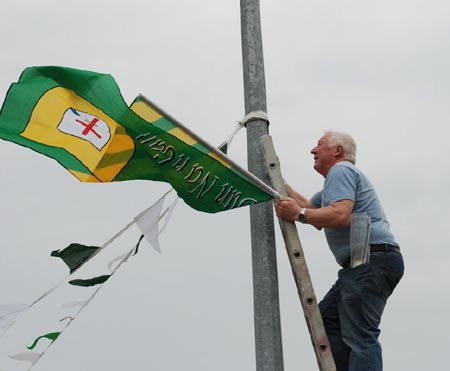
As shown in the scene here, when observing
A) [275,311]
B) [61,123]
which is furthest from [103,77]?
[275,311]

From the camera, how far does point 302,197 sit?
5605 mm

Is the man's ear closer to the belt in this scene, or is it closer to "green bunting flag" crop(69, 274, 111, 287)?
the belt

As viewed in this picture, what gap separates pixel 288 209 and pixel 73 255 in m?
1.37

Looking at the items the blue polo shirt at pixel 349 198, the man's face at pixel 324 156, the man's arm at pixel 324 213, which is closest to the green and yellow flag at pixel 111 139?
the man's arm at pixel 324 213

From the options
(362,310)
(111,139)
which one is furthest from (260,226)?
(111,139)

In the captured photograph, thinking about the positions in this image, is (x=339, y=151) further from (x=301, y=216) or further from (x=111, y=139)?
(x=111, y=139)

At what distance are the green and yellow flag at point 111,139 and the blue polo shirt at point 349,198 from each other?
1.32 feet

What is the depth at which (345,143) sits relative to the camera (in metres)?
5.07

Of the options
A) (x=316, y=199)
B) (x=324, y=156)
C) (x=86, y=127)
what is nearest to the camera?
(x=86, y=127)

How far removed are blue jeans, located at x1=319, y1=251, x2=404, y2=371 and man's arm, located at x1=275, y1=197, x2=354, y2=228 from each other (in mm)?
297

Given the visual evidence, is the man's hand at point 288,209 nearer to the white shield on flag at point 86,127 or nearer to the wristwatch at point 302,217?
the wristwatch at point 302,217

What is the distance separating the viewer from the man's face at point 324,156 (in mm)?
5078

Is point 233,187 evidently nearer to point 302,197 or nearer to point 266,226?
point 266,226

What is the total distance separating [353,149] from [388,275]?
86 centimetres
